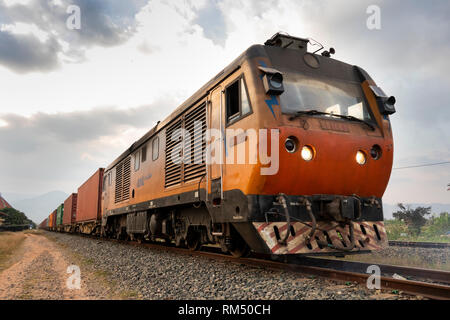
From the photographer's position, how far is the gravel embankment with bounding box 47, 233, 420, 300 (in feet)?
13.4

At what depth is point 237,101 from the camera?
5.94 meters

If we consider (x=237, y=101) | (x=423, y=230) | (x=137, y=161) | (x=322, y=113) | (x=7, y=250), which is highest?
(x=237, y=101)

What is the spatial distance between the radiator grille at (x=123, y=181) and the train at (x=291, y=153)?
615 cm

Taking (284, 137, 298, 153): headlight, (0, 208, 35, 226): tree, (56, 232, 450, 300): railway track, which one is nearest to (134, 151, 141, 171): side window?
(56, 232, 450, 300): railway track

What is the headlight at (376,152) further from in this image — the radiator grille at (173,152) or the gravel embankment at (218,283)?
the radiator grille at (173,152)

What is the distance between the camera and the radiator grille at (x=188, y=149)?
266 inches

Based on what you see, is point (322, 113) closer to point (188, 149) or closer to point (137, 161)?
point (188, 149)

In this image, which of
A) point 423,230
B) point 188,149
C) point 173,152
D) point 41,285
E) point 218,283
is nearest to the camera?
point 218,283

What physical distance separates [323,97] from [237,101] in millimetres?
1428

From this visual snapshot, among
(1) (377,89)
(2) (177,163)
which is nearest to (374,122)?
(1) (377,89)

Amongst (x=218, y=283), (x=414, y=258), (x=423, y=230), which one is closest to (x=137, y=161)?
(x=218, y=283)

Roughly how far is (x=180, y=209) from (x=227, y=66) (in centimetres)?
375

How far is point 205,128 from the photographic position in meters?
6.62
